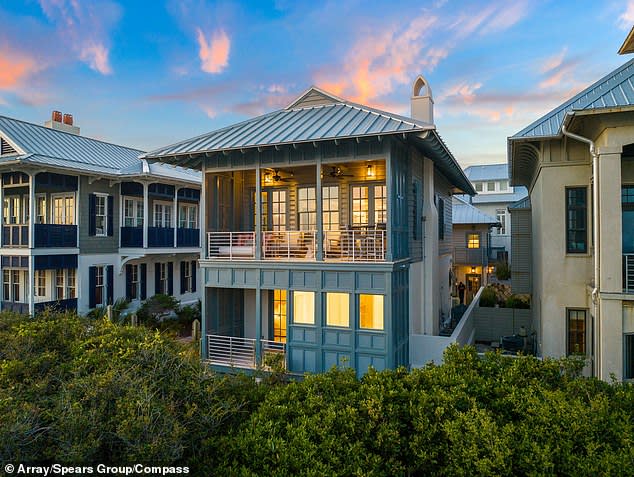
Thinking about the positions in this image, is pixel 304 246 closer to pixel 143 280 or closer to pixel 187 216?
pixel 143 280

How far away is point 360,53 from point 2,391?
1825cm

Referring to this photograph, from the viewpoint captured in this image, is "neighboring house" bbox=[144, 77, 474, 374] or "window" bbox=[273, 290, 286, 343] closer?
"neighboring house" bbox=[144, 77, 474, 374]

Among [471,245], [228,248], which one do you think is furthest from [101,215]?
[471,245]

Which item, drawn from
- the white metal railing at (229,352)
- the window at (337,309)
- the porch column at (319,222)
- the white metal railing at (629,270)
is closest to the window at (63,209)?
the white metal railing at (229,352)

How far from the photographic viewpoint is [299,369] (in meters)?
12.2

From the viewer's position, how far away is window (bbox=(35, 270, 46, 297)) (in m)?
19.3

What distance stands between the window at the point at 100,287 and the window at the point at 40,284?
223cm

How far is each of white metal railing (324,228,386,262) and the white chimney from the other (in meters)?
5.10

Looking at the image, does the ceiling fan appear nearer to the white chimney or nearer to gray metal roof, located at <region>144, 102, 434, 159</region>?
gray metal roof, located at <region>144, 102, 434, 159</region>

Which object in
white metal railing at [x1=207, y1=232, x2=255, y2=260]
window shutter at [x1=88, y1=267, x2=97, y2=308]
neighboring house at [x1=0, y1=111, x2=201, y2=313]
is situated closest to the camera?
white metal railing at [x1=207, y1=232, x2=255, y2=260]

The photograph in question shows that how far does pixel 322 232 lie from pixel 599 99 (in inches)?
299

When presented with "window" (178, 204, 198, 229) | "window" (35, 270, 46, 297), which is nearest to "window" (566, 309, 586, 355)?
"window" (178, 204, 198, 229)

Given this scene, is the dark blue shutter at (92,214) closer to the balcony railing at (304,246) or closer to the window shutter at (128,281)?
the window shutter at (128,281)

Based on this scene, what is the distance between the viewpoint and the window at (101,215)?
66.1ft
